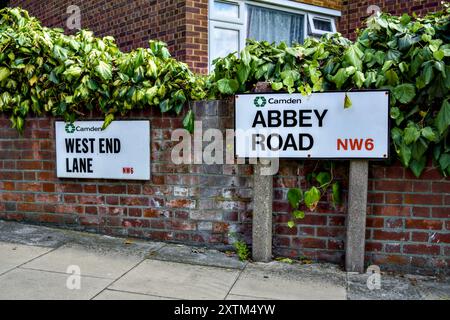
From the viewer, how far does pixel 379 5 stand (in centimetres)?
785

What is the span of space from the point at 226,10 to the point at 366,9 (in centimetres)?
274

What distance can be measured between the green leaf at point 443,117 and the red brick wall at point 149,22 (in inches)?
155

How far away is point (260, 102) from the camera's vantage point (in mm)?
3900

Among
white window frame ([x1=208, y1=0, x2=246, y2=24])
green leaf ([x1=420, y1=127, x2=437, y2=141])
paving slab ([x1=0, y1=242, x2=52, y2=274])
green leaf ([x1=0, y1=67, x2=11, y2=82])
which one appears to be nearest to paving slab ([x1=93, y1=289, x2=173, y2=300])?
paving slab ([x1=0, y1=242, x2=52, y2=274])

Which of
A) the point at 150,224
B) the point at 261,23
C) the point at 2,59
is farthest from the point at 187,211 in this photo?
the point at 261,23

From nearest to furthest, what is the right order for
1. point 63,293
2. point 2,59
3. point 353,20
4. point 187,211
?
1. point 63,293
2. point 187,211
3. point 2,59
4. point 353,20

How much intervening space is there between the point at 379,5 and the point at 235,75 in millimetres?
5041

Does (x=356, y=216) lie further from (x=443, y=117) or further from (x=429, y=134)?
(x=443, y=117)

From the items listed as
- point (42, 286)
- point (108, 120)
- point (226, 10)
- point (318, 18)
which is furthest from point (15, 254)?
point (318, 18)

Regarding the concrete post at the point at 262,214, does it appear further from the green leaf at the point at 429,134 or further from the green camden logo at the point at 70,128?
the green camden logo at the point at 70,128

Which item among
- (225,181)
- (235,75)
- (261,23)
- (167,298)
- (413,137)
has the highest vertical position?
(261,23)

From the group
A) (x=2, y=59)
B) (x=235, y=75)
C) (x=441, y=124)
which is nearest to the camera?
(x=441, y=124)

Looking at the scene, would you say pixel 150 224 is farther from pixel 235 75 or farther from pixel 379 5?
pixel 379 5

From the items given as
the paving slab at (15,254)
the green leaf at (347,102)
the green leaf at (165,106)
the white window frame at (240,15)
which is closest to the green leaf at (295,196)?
the green leaf at (347,102)
